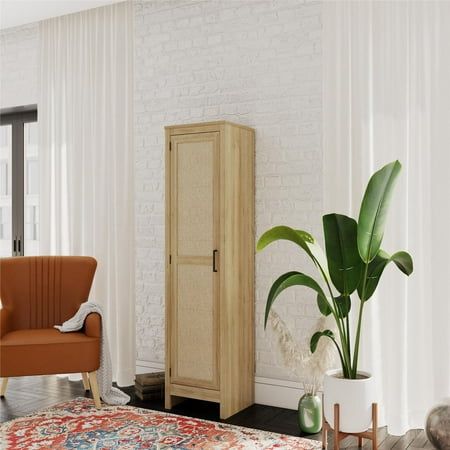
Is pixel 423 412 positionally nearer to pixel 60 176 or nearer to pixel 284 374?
pixel 284 374

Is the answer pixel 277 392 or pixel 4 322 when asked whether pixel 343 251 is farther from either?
pixel 4 322

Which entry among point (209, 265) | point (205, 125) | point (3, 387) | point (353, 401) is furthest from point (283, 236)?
point (3, 387)

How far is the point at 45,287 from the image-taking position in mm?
4340

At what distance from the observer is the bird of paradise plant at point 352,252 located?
9.72 feet

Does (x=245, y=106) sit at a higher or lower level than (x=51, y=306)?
higher

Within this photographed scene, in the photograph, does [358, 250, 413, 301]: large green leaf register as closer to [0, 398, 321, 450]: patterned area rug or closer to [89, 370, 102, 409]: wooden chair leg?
[0, 398, 321, 450]: patterned area rug

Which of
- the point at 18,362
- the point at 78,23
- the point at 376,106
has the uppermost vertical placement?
the point at 78,23

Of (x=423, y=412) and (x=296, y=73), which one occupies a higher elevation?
(x=296, y=73)

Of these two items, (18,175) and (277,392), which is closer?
(277,392)

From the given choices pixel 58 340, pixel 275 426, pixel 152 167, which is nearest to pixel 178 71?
pixel 152 167

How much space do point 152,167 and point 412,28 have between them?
2.09 metres

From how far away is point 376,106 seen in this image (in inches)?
140

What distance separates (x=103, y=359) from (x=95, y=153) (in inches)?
66.3

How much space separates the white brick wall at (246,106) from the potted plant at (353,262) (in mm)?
608
